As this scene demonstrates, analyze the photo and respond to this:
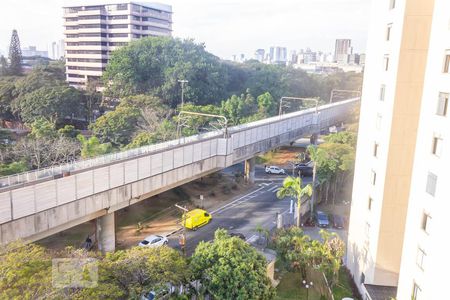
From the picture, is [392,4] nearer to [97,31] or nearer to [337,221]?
[337,221]

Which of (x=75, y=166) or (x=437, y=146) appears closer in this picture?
(x=437, y=146)

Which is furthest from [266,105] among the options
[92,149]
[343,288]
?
[343,288]

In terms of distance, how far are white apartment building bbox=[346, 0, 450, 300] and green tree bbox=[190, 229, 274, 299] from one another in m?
6.56

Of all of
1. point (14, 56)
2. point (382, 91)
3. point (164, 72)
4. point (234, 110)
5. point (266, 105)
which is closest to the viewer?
point (382, 91)

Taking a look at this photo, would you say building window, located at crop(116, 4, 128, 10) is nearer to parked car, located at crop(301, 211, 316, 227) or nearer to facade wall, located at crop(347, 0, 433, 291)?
parked car, located at crop(301, 211, 316, 227)

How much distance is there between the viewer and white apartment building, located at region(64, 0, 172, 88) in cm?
9331

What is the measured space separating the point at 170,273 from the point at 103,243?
11595mm

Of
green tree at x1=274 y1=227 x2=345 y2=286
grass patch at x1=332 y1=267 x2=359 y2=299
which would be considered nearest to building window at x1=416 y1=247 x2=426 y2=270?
green tree at x1=274 y1=227 x2=345 y2=286

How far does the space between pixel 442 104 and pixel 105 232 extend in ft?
68.6

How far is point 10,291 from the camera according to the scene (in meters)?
12.4

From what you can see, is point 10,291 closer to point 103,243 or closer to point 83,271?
point 83,271

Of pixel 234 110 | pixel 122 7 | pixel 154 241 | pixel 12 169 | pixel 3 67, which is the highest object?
pixel 122 7

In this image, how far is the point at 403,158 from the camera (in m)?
20.0

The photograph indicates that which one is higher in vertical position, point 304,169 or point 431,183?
point 431,183
